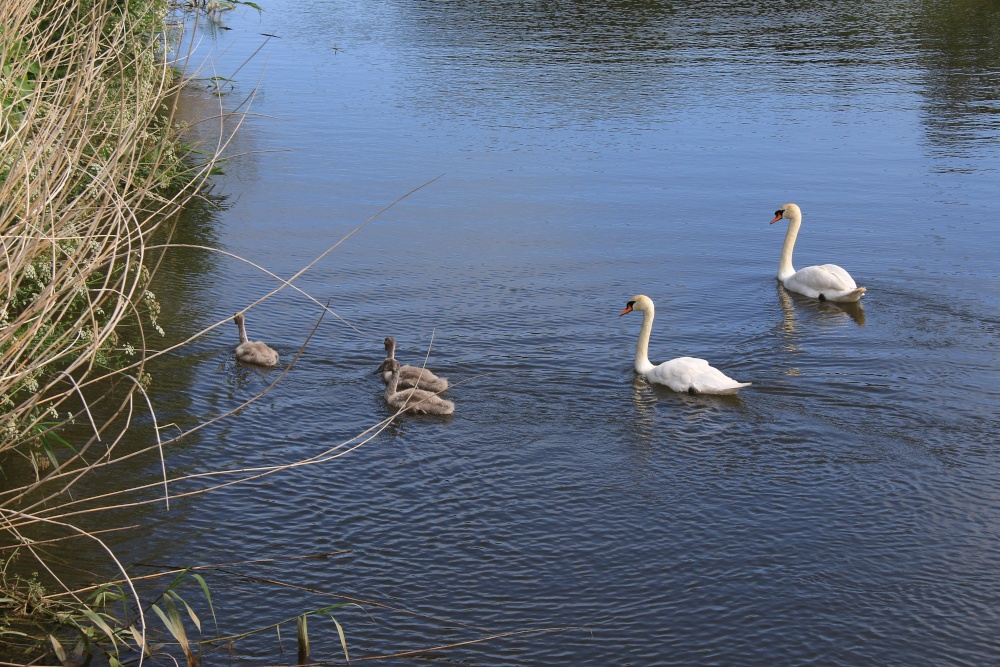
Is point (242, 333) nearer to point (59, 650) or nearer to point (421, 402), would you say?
point (421, 402)

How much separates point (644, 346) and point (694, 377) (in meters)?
0.75

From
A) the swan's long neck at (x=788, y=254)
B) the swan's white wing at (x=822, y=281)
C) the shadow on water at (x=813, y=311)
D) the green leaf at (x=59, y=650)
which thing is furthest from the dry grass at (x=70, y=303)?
the swan's long neck at (x=788, y=254)

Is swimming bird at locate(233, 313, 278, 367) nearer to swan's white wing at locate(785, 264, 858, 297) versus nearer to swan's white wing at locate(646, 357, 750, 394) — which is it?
swan's white wing at locate(646, 357, 750, 394)

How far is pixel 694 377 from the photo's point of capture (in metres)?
9.30

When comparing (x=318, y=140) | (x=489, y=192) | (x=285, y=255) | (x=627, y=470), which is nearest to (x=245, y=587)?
(x=627, y=470)

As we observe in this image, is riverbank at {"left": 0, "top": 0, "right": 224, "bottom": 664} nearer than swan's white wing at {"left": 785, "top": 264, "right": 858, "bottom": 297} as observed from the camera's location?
Yes

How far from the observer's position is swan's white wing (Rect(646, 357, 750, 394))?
9242mm

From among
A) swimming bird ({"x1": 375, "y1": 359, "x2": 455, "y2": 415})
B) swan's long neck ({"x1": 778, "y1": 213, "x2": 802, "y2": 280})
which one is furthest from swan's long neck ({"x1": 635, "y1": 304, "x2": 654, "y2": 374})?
swan's long neck ({"x1": 778, "y1": 213, "x2": 802, "y2": 280})

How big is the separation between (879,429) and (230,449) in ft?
15.5

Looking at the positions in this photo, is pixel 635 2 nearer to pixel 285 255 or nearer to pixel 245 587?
pixel 285 255

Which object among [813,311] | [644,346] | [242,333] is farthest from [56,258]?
[813,311]

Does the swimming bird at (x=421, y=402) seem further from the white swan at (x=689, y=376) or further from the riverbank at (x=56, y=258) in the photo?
the riverbank at (x=56, y=258)

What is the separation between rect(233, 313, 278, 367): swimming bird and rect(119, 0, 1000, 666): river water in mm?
192

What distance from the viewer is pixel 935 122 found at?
20.1 meters
